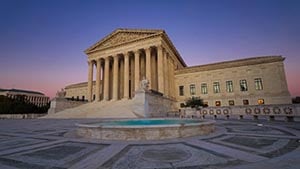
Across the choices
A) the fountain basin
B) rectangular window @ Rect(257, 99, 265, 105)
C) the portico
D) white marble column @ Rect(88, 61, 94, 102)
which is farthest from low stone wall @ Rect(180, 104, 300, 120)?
white marble column @ Rect(88, 61, 94, 102)

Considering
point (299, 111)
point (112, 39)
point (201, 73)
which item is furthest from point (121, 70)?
point (299, 111)

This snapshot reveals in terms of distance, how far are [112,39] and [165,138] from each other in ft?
112

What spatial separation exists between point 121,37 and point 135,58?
6.83 meters

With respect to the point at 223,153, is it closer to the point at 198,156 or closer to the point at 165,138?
the point at 198,156

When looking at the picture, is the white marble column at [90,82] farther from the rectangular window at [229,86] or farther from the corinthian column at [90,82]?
the rectangular window at [229,86]

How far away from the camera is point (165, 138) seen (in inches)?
223

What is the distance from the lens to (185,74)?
36.8 meters

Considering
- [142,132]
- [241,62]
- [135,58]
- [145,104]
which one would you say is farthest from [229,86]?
[142,132]

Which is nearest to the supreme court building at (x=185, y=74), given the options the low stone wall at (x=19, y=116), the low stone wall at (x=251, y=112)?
the low stone wall at (x=251, y=112)

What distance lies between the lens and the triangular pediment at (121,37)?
3137 centimetres

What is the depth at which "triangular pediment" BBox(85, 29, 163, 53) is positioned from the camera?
103 feet

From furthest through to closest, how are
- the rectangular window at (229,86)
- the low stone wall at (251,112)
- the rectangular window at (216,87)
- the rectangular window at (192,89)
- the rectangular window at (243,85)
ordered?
the rectangular window at (192,89) → the rectangular window at (216,87) → the rectangular window at (229,86) → the rectangular window at (243,85) → the low stone wall at (251,112)

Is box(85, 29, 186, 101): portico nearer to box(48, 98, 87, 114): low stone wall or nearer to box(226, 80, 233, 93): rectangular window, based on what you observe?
box(48, 98, 87, 114): low stone wall

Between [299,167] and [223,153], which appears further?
[223,153]
